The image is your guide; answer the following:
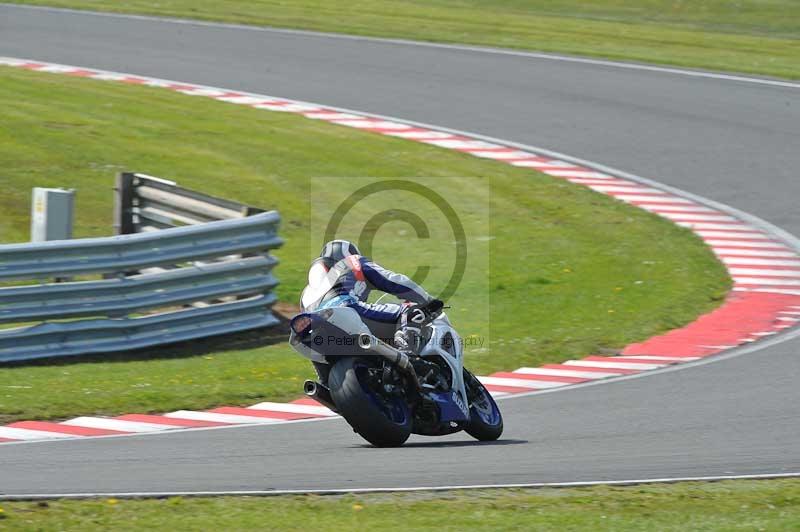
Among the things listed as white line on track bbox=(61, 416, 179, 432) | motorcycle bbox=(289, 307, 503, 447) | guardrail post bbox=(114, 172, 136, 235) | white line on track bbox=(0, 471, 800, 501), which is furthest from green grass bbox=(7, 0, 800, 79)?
white line on track bbox=(0, 471, 800, 501)

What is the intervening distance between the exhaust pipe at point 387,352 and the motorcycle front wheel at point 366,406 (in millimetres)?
150

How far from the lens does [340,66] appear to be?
85.1 ft

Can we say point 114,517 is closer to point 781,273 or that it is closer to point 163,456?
point 163,456

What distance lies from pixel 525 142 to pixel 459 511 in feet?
46.7

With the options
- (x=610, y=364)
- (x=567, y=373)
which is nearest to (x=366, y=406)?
(x=567, y=373)

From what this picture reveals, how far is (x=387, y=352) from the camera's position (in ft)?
29.3

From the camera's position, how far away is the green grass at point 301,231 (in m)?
11.9

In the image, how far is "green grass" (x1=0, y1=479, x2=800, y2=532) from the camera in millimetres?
7070

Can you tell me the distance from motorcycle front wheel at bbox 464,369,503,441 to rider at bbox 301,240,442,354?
0.68 meters

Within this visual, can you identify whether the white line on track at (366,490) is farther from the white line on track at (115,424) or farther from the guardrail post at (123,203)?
the guardrail post at (123,203)

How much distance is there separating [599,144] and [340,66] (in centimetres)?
666

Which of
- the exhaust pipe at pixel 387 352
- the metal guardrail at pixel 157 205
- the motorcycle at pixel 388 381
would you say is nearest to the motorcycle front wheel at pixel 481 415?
the motorcycle at pixel 388 381

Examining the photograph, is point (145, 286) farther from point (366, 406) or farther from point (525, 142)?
point (525, 142)

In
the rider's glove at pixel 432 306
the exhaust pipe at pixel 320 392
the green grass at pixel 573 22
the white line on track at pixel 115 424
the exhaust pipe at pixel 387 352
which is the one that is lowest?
the white line on track at pixel 115 424
